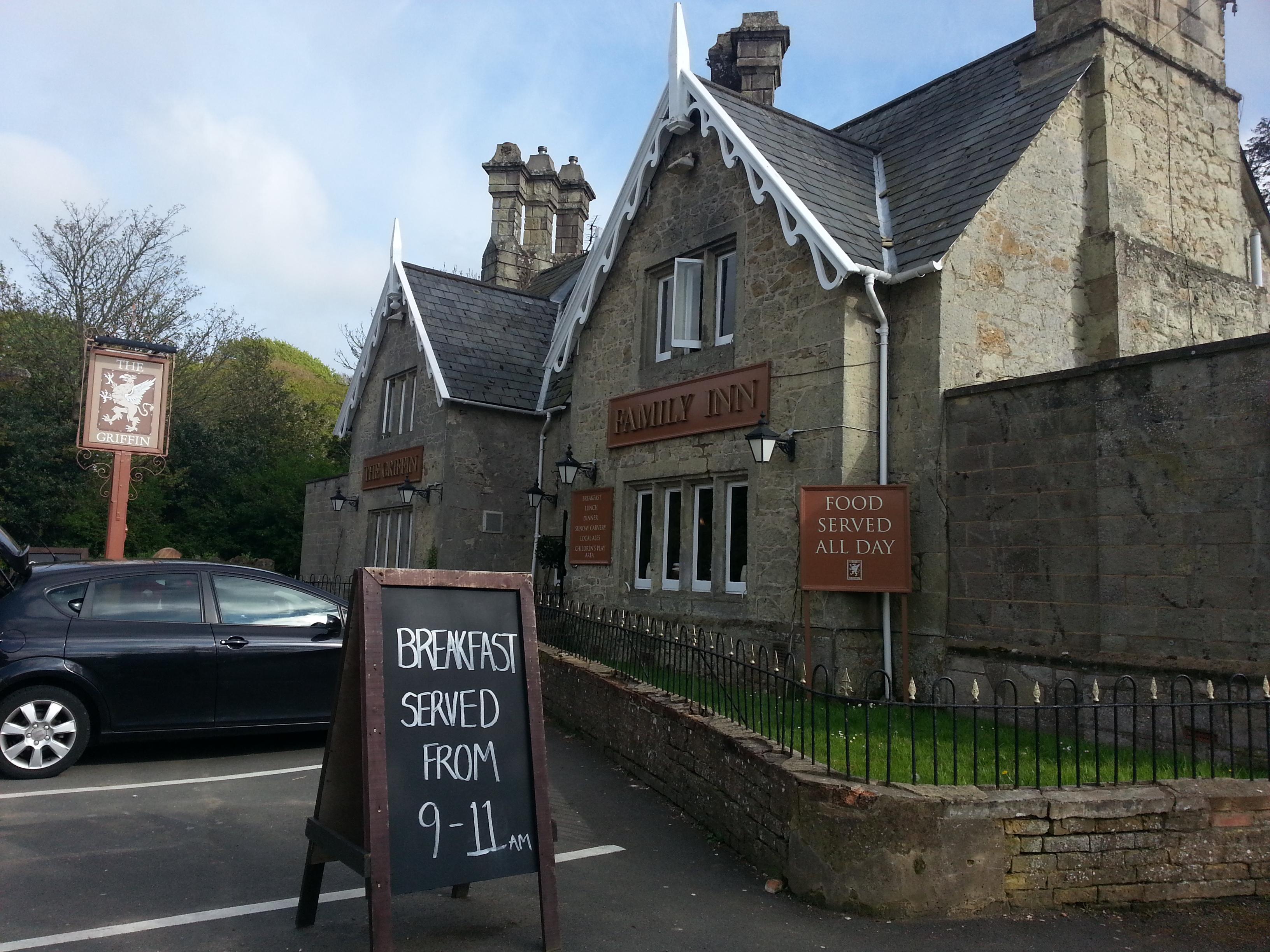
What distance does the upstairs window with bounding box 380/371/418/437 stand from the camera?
18172 millimetres

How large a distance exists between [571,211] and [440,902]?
2749cm

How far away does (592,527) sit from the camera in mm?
13602

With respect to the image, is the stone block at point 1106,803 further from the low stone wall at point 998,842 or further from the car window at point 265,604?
the car window at point 265,604

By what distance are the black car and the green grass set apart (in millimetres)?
2971

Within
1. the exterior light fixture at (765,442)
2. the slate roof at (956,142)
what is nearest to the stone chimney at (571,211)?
the slate roof at (956,142)

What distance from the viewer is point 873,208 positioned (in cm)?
1162

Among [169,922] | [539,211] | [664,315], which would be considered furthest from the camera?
[539,211]

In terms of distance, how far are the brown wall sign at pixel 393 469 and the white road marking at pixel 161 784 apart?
9.61 meters

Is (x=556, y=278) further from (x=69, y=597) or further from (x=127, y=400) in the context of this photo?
(x=69, y=597)

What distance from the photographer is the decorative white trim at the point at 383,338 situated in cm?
1650

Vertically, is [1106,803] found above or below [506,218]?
below

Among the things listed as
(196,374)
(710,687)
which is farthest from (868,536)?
(196,374)

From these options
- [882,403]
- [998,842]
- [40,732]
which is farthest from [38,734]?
[882,403]

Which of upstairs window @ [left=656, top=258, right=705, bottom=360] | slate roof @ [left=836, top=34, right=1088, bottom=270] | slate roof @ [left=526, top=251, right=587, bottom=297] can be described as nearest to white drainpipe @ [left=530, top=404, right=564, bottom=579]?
upstairs window @ [left=656, top=258, right=705, bottom=360]
